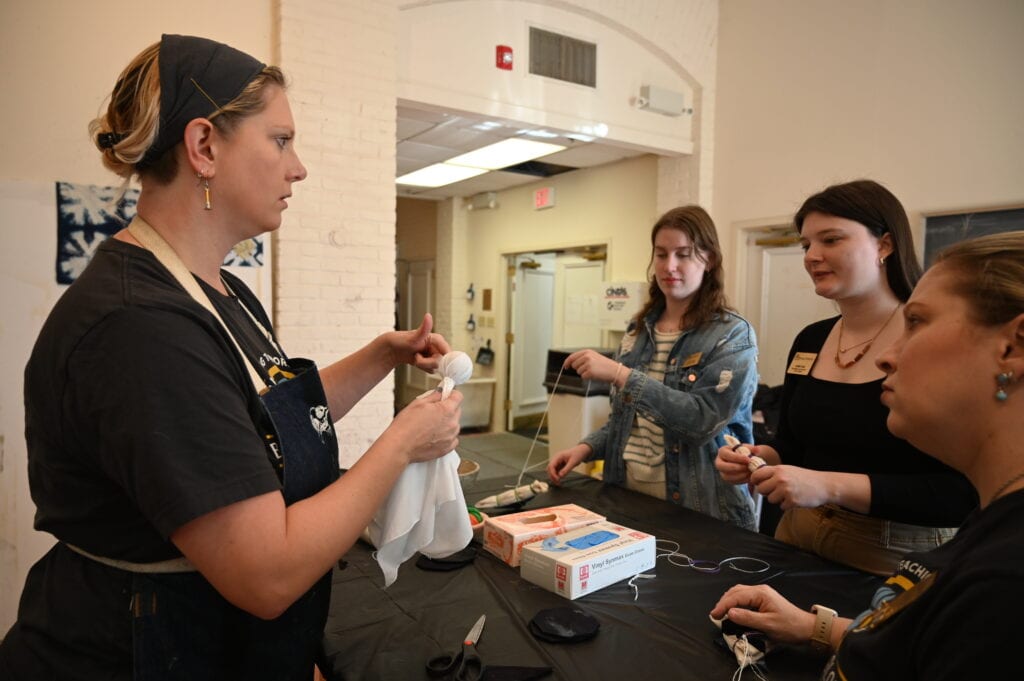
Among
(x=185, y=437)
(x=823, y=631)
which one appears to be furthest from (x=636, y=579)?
(x=185, y=437)

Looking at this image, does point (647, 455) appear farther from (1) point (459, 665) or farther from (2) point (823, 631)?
(1) point (459, 665)

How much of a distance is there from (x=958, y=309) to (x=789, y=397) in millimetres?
1119

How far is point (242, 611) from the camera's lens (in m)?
0.96

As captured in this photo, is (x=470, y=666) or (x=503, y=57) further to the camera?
(x=503, y=57)

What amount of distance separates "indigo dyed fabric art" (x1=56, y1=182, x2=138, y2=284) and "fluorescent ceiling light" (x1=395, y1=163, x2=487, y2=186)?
356cm

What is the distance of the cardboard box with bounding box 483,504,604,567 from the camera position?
4.79 ft

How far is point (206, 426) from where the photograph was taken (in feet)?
2.50

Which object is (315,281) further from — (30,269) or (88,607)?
(88,607)

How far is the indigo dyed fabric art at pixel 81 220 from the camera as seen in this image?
10.0 ft

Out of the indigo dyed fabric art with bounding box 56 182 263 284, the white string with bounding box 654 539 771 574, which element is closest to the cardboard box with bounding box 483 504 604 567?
the white string with bounding box 654 539 771 574

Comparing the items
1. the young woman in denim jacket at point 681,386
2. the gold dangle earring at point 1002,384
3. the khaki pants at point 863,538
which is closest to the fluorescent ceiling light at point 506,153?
the young woman in denim jacket at point 681,386

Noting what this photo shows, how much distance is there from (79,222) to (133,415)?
3.01 metres

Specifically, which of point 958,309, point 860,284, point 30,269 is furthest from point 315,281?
point 958,309

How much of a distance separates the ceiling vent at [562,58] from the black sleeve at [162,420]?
4377mm
